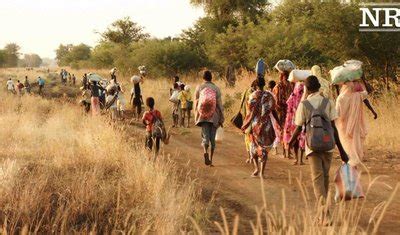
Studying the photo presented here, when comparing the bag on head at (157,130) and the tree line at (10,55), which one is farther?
the tree line at (10,55)

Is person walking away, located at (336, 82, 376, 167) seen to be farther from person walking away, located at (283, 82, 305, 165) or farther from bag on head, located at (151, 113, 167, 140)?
bag on head, located at (151, 113, 167, 140)

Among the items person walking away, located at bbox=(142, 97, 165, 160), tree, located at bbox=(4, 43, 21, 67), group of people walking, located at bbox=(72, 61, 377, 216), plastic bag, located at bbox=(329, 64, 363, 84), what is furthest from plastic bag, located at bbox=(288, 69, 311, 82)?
tree, located at bbox=(4, 43, 21, 67)

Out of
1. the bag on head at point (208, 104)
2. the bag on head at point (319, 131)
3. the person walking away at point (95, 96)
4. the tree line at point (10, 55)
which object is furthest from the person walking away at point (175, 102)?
the tree line at point (10, 55)

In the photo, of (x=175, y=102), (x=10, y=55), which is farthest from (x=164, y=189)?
(x=10, y=55)

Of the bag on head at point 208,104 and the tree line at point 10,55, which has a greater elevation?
the tree line at point 10,55

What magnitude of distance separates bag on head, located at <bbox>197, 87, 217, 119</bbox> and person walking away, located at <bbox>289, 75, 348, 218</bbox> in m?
3.55

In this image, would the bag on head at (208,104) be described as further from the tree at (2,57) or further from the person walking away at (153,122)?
the tree at (2,57)

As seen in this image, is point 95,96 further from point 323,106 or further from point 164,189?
point 323,106

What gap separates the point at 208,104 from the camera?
8836 mm

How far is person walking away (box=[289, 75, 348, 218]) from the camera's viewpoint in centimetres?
516

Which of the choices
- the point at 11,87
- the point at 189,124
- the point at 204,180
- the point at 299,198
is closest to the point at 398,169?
the point at 299,198

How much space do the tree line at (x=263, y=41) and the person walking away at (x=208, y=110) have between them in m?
5.87

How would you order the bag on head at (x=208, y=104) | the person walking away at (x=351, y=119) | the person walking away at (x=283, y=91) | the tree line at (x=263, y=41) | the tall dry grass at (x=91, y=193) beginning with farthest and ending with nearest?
the tree line at (x=263, y=41) < the person walking away at (x=283, y=91) < the bag on head at (x=208, y=104) < the person walking away at (x=351, y=119) < the tall dry grass at (x=91, y=193)

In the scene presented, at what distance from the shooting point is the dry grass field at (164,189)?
4832 millimetres
